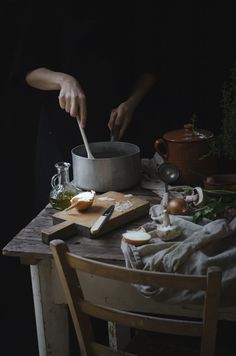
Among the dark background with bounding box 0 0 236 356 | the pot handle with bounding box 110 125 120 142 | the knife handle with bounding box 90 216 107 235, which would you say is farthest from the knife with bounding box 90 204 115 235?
the dark background with bounding box 0 0 236 356

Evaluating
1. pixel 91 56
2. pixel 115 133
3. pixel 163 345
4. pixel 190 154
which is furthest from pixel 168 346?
pixel 91 56

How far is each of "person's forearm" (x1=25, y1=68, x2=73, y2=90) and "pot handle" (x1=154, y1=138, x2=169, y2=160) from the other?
0.36 m

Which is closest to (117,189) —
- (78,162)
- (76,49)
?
(78,162)

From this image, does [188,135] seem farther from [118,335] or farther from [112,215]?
[118,335]

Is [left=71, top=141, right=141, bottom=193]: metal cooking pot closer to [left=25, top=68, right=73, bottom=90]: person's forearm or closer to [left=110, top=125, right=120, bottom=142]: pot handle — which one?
[left=110, top=125, right=120, bottom=142]: pot handle

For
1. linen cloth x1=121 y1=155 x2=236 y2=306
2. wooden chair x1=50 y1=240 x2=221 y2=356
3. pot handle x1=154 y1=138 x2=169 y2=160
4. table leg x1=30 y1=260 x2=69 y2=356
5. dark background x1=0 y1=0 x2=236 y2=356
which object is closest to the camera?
wooden chair x1=50 y1=240 x2=221 y2=356

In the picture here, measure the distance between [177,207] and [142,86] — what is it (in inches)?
27.0

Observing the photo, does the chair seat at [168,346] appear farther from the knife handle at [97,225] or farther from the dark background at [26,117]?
the dark background at [26,117]

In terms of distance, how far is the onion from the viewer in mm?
1397

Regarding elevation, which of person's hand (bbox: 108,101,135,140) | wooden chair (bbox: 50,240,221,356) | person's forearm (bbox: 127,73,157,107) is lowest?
wooden chair (bbox: 50,240,221,356)

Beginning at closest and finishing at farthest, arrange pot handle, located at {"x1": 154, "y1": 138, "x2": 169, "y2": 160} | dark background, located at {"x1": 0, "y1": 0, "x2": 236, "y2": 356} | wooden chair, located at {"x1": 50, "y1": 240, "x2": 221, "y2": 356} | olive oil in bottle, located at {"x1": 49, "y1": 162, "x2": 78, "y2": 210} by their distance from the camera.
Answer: wooden chair, located at {"x1": 50, "y1": 240, "x2": 221, "y2": 356} → olive oil in bottle, located at {"x1": 49, "y1": 162, "x2": 78, "y2": 210} → pot handle, located at {"x1": 154, "y1": 138, "x2": 169, "y2": 160} → dark background, located at {"x1": 0, "y1": 0, "x2": 236, "y2": 356}

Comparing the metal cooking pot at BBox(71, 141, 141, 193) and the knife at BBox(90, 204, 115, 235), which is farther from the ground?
the metal cooking pot at BBox(71, 141, 141, 193)

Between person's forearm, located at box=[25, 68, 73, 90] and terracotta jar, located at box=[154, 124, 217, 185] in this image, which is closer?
terracotta jar, located at box=[154, 124, 217, 185]

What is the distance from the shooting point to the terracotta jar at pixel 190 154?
63.0 inches
